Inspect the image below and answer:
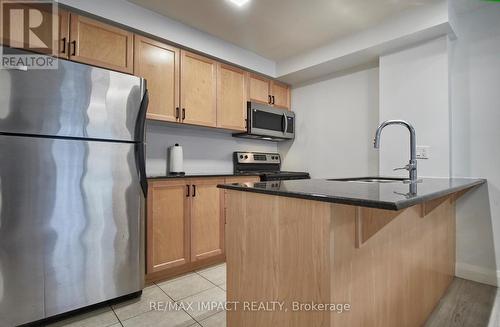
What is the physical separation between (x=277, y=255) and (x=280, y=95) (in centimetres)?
282

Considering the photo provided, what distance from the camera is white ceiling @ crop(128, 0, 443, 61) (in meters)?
2.15

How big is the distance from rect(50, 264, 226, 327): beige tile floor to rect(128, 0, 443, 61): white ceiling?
2415 millimetres

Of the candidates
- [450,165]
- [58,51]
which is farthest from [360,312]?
[58,51]

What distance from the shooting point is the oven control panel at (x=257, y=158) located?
3289 mm

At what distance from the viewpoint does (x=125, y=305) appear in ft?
6.07

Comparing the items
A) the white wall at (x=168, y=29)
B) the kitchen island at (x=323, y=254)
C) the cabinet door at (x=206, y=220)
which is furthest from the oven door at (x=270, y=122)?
the kitchen island at (x=323, y=254)

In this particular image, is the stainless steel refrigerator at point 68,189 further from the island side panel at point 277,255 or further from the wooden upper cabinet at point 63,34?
the island side panel at point 277,255

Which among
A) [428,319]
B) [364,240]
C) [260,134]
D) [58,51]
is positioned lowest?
[428,319]

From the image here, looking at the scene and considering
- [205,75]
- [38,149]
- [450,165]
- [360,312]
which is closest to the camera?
[360,312]

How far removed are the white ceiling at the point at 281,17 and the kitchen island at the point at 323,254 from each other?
175cm

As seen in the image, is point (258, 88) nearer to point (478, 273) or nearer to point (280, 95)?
point (280, 95)

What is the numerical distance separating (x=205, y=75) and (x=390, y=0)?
1.81 metres

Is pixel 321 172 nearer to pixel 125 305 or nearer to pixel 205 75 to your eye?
pixel 205 75

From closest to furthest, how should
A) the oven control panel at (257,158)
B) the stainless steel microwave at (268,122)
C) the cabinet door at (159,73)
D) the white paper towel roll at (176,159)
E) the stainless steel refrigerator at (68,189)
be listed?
Result: the stainless steel refrigerator at (68,189) → the cabinet door at (159,73) → the white paper towel roll at (176,159) → the stainless steel microwave at (268,122) → the oven control panel at (257,158)
